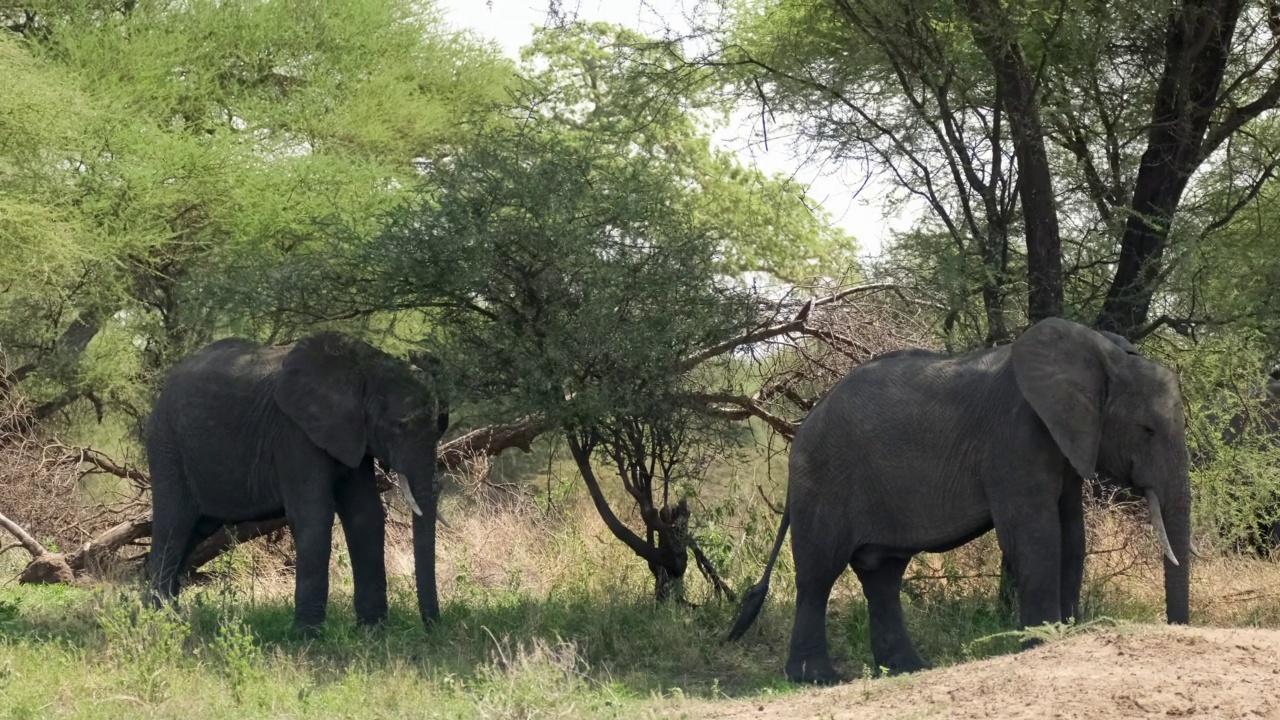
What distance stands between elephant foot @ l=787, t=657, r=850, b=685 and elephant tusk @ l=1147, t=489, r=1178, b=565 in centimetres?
208

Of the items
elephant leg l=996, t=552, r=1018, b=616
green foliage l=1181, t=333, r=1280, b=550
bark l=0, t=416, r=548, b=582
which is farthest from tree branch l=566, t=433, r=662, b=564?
green foliage l=1181, t=333, r=1280, b=550

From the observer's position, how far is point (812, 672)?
9.73m

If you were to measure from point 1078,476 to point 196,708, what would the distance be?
17.1 feet

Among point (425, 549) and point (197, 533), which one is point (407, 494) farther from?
point (197, 533)

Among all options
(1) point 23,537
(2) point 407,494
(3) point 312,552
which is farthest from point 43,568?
(2) point 407,494

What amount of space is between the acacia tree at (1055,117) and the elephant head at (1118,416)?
2272 millimetres

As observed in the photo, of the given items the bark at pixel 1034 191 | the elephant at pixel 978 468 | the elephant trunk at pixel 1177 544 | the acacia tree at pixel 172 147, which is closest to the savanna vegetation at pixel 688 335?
the bark at pixel 1034 191

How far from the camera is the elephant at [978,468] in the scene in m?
9.11

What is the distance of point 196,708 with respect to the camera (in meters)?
8.35

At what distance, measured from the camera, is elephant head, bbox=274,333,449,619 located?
1099 cm

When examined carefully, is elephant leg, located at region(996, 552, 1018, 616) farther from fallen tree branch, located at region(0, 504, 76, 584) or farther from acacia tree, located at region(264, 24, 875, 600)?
fallen tree branch, located at region(0, 504, 76, 584)

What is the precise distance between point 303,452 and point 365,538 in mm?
803

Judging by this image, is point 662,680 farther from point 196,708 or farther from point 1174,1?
point 1174,1

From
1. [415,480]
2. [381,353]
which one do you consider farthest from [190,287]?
[415,480]
